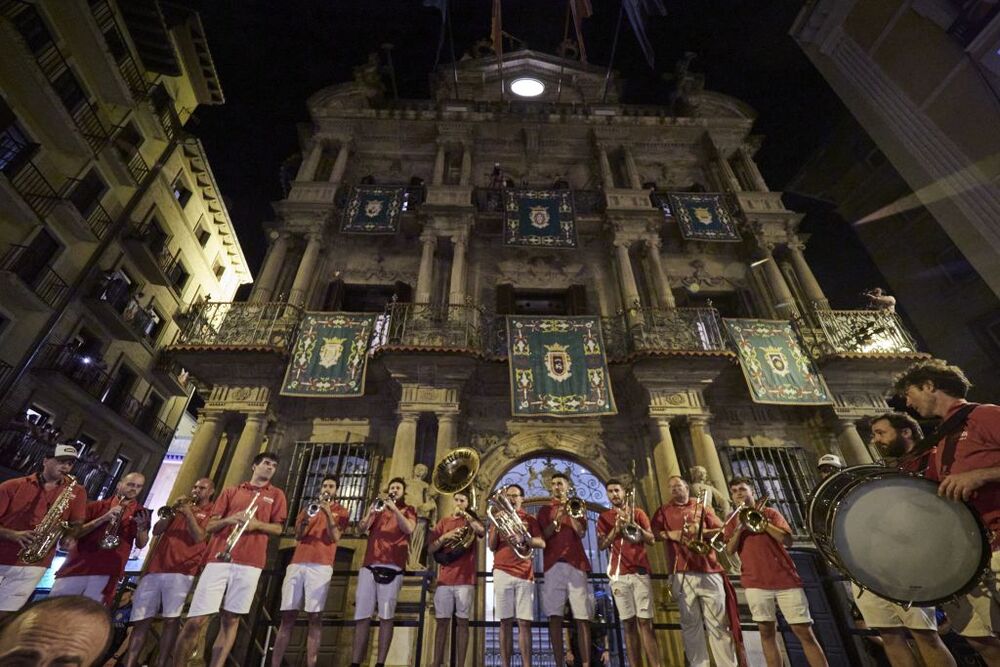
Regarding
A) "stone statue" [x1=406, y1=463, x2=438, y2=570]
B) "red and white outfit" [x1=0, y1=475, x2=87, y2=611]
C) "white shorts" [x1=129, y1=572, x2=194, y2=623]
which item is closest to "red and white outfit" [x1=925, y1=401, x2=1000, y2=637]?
"stone statue" [x1=406, y1=463, x2=438, y2=570]

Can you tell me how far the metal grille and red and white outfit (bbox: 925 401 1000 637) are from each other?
875 cm

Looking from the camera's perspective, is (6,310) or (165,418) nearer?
(6,310)

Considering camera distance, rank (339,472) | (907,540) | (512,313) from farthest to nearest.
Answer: (512,313) < (339,472) < (907,540)

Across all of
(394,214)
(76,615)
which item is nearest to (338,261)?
(394,214)

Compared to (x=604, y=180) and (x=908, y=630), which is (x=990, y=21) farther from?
(x=908, y=630)

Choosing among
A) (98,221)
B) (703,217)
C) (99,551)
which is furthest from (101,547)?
(98,221)

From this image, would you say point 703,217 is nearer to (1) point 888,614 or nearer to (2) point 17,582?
(1) point 888,614

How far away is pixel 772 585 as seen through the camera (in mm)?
4684

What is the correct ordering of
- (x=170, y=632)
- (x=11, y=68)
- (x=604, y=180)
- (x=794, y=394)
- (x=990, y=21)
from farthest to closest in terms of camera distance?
(x=604, y=180) < (x=11, y=68) < (x=794, y=394) < (x=990, y=21) < (x=170, y=632)

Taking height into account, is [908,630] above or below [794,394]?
below

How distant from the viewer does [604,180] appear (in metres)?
13.8

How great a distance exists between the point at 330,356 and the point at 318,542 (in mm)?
5002

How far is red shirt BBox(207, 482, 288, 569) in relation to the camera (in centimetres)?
496

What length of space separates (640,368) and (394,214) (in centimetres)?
813
